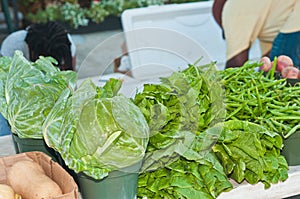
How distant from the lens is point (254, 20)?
7.73ft

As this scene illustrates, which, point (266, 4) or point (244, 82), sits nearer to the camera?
point (244, 82)

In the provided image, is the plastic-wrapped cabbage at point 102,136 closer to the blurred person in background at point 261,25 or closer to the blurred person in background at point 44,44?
the blurred person in background at point 44,44

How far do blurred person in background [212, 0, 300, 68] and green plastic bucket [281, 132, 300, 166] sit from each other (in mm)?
1216

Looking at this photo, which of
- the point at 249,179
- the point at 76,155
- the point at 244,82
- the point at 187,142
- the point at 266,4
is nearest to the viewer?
the point at 76,155

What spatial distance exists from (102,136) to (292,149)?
63 cm

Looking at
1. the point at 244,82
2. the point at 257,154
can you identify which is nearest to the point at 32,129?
the point at 257,154

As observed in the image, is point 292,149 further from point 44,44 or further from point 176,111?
point 44,44

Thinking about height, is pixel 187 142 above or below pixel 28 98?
below

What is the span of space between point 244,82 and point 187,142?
45 cm

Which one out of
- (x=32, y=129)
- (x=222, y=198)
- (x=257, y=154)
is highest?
(x=32, y=129)

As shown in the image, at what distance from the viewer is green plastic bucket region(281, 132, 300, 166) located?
1.22 meters

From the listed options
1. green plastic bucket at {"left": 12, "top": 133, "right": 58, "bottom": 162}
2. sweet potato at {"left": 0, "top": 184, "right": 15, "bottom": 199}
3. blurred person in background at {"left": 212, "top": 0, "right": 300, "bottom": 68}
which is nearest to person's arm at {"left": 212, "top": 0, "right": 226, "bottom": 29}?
blurred person in background at {"left": 212, "top": 0, "right": 300, "bottom": 68}

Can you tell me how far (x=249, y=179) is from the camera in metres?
1.14

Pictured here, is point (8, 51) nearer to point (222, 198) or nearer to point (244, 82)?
point (244, 82)
